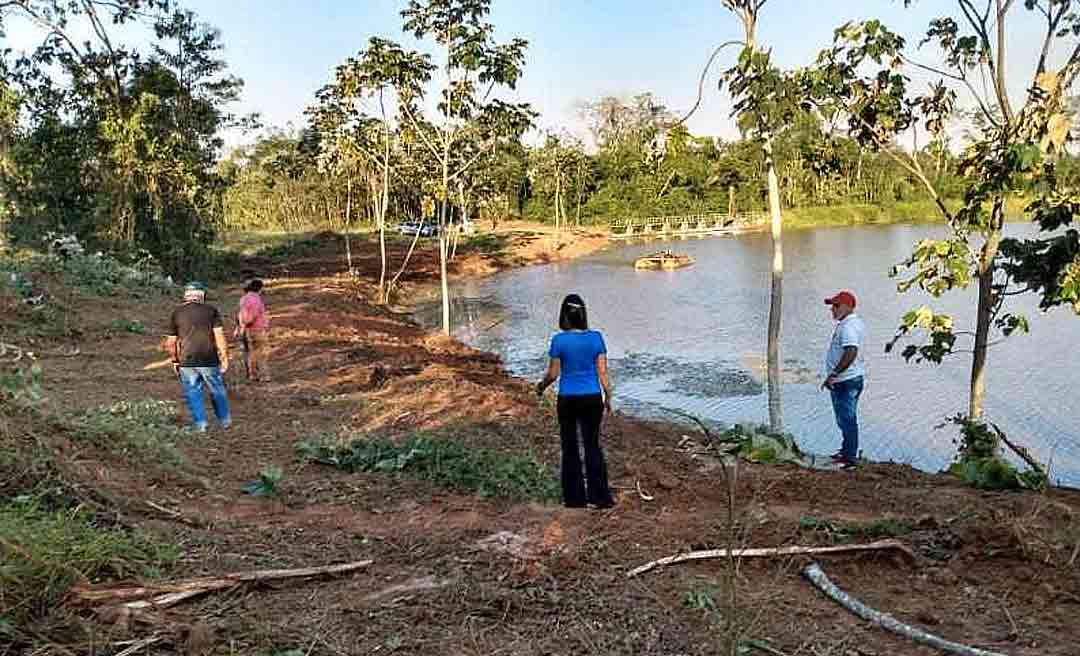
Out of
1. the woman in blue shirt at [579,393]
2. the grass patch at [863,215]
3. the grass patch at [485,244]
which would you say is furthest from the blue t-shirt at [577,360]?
the grass patch at [863,215]

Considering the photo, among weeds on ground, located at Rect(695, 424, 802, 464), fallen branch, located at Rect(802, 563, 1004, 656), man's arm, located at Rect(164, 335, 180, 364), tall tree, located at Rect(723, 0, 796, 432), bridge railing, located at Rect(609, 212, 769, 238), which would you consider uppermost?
tall tree, located at Rect(723, 0, 796, 432)

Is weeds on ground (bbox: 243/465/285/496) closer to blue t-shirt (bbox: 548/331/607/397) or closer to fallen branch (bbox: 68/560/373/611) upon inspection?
fallen branch (bbox: 68/560/373/611)

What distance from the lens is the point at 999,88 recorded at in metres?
8.42

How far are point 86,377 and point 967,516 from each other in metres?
9.63

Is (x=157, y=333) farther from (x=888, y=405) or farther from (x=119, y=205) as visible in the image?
(x=888, y=405)

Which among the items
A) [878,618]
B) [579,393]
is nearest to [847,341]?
[579,393]

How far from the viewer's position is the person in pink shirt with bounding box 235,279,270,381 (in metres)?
10.3

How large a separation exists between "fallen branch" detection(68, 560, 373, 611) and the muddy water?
2110 mm

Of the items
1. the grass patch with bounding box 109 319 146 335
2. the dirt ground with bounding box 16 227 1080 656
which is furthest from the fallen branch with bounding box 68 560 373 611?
the grass patch with bounding box 109 319 146 335

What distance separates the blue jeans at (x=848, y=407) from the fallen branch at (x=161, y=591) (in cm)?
520

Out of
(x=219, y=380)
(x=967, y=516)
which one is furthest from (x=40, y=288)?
(x=967, y=516)

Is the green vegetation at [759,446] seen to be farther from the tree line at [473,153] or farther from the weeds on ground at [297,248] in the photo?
the weeds on ground at [297,248]

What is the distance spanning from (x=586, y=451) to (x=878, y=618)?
2.37 meters

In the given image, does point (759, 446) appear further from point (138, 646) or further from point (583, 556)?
point (138, 646)
